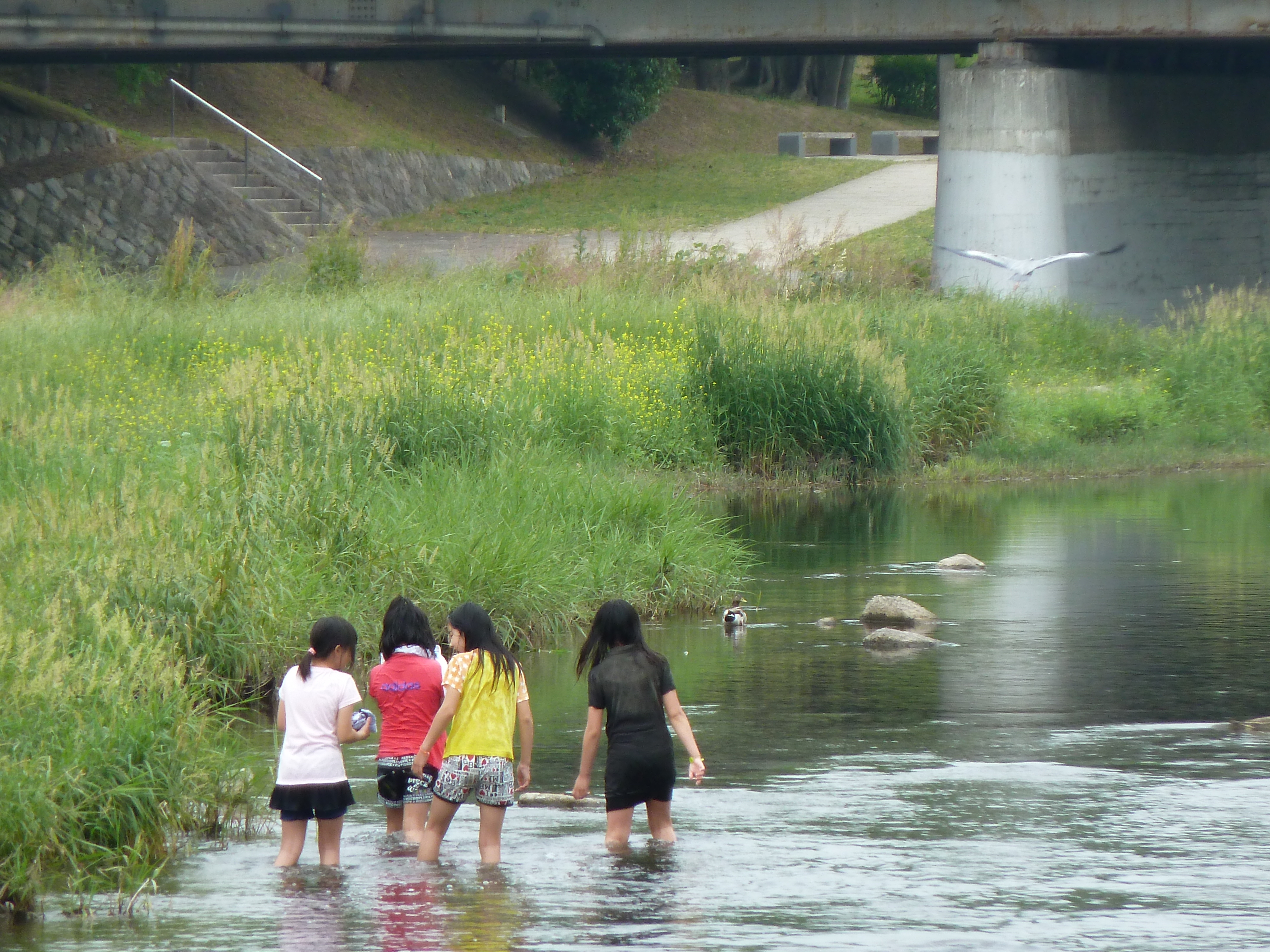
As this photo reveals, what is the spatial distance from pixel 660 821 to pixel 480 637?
1202 millimetres

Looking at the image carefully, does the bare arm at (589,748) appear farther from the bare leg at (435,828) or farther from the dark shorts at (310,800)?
the dark shorts at (310,800)

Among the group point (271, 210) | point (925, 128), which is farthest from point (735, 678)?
point (925, 128)

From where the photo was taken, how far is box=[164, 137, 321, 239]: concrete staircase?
4100 centimetres

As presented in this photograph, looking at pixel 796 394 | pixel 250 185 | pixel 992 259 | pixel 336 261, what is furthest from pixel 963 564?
pixel 250 185

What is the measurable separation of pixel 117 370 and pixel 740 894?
1433cm

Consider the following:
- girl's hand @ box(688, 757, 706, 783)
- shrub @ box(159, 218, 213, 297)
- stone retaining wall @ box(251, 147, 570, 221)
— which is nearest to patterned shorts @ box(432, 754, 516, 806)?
girl's hand @ box(688, 757, 706, 783)

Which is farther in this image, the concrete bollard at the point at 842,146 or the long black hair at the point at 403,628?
the concrete bollard at the point at 842,146

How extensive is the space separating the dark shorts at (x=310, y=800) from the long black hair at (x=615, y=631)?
4.06ft

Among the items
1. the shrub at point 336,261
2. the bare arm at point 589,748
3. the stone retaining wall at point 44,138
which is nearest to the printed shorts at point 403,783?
the bare arm at point 589,748

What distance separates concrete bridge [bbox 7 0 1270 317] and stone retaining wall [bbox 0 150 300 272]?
132 inches

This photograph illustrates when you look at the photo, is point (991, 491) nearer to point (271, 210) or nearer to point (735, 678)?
point (735, 678)

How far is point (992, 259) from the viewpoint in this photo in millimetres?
31031

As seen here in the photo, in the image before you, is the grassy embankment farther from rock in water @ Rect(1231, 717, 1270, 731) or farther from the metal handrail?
rock in water @ Rect(1231, 717, 1270, 731)

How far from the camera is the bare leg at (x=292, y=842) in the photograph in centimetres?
785
